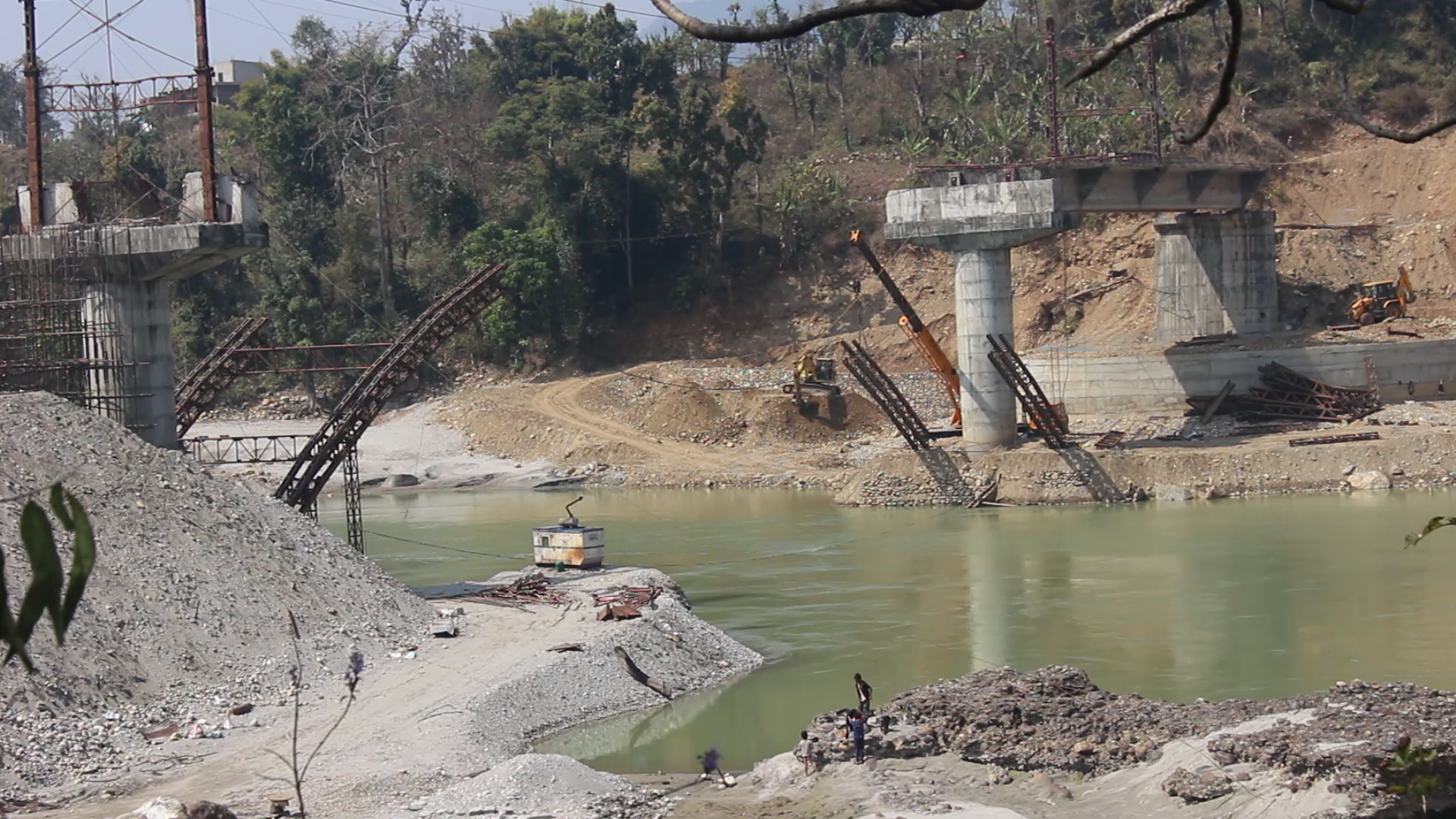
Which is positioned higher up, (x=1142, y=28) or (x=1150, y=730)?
(x=1142, y=28)

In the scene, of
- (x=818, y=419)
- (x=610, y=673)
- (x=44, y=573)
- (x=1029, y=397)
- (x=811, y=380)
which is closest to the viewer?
(x=44, y=573)

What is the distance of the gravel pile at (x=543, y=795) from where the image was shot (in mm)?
19516

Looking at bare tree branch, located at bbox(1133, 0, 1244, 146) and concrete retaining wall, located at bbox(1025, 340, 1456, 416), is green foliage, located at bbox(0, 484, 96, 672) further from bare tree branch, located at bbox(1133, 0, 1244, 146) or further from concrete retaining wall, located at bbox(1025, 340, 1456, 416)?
concrete retaining wall, located at bbox(1025, 340, 1456, 416)

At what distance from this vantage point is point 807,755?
21688 mm

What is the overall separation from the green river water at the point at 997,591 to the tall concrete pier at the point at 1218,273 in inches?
543

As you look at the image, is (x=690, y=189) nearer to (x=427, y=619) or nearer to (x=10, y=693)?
(x=427, y=619)

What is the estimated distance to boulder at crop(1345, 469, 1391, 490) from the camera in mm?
49062

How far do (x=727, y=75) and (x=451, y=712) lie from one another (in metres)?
75.6

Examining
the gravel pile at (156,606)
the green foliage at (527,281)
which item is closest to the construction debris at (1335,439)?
the gravel pile at (156,606)

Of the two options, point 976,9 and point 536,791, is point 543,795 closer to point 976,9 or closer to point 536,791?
point 536,791

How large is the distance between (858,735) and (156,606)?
37.3 ft

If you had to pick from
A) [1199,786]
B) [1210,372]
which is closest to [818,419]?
[1210,372]

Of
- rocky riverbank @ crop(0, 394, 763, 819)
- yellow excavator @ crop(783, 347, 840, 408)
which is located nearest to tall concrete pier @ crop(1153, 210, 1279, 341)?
yellow excavator @ crop(783, 347, 840, 408)

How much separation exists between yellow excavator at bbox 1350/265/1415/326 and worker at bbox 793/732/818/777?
43.6 m
